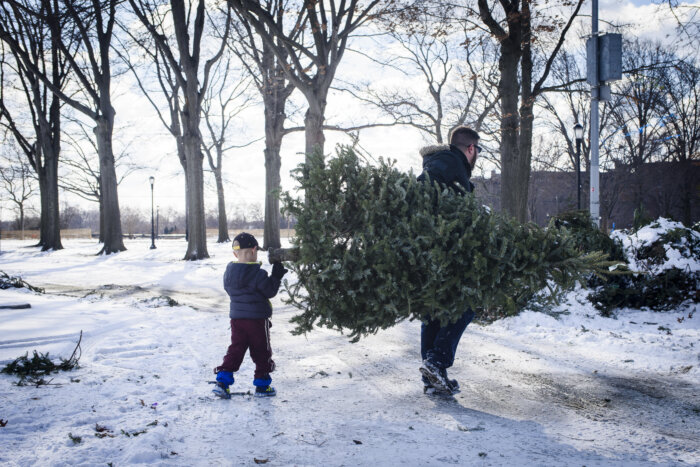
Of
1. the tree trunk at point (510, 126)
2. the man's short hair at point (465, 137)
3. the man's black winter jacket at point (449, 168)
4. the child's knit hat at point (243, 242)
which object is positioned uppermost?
the tree trunk at point (510, 126)

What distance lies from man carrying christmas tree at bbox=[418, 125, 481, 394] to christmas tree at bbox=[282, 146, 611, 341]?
0.31 metres

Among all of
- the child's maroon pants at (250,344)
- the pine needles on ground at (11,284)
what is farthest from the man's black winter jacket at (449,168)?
the pine needles on ground at (11,284)

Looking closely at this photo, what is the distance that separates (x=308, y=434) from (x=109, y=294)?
8.85m

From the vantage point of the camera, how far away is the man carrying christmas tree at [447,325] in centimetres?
404

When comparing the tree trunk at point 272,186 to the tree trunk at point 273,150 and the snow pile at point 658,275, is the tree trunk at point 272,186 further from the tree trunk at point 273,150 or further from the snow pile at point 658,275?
the snow pile at point 658,275

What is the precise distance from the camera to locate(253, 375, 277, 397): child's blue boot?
4176 mm

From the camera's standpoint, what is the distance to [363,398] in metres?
4.03

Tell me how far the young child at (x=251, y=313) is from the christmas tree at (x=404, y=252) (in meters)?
0.59

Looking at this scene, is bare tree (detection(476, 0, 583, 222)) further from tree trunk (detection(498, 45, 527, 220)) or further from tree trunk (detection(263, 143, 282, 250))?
tree trunk (detection(263, 143, 282, 250))

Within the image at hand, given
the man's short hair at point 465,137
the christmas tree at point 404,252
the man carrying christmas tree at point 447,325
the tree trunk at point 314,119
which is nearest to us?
the christmas tree at point 404,252

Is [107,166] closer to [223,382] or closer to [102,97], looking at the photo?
[102,97]

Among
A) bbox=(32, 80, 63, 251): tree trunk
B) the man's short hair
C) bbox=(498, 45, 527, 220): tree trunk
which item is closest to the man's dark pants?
the man's short hair

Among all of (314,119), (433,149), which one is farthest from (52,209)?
(433,149)

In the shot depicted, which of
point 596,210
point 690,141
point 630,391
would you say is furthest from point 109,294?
point 690,141
